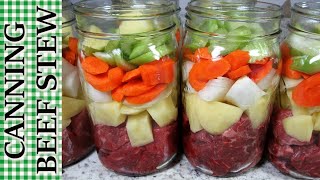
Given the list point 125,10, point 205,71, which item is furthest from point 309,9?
point 125,10

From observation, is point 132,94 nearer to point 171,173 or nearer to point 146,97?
point 146,97

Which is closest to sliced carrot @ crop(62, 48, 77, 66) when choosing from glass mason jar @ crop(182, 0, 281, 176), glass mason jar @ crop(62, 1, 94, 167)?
glass mason jar @ crop(62, 1, 94, 167)

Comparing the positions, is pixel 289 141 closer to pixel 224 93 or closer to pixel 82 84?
pixel 224 93

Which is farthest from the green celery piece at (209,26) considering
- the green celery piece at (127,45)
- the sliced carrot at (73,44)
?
the sliced carrot at (73,44)

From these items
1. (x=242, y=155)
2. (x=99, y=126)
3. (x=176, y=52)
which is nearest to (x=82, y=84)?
(x=99, y=126)

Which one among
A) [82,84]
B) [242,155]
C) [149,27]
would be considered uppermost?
[149,27]

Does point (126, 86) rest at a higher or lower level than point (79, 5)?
lower

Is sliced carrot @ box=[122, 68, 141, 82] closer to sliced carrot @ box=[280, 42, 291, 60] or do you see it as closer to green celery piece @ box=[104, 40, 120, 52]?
green celery piece @ box=[104, 40, 120, 52]
